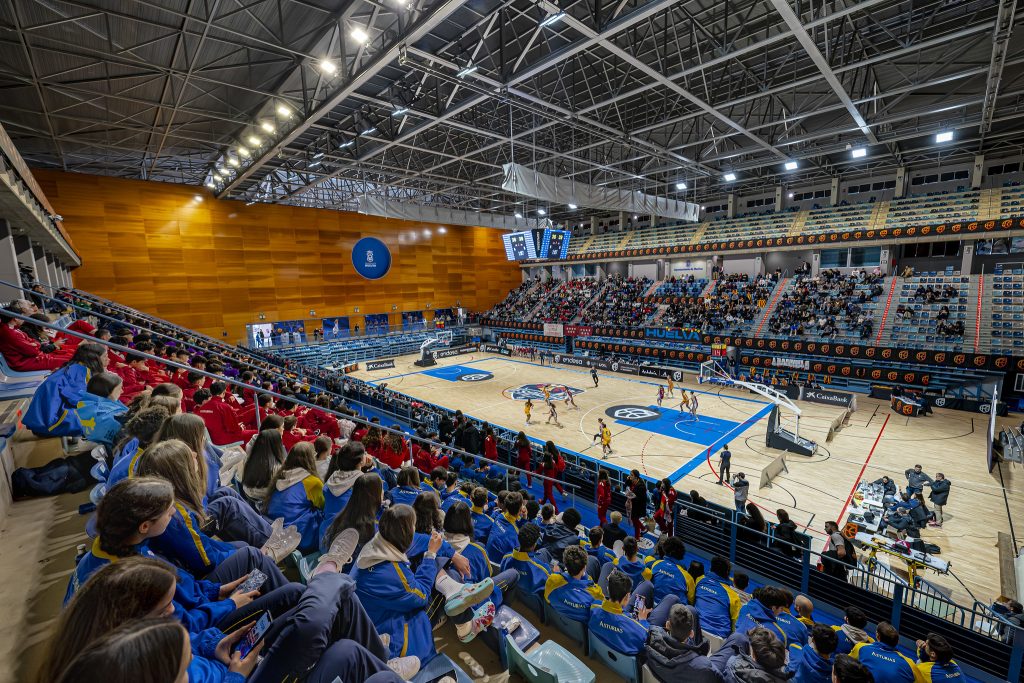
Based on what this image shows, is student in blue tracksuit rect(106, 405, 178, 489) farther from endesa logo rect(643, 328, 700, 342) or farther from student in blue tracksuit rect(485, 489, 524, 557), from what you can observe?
endesa logo rect(643, 328, 700, 342)

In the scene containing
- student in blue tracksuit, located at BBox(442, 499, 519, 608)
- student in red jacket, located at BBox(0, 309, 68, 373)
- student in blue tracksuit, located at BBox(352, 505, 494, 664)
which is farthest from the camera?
student in red jacket, located at BBox(0, 309, 68, 373)

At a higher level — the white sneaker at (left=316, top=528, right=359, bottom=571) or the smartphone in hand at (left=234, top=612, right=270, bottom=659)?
the smartphone in hand at (left=234, top=612, right=270, bottom=659)

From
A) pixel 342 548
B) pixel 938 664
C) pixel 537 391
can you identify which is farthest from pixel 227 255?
pixel 938 664

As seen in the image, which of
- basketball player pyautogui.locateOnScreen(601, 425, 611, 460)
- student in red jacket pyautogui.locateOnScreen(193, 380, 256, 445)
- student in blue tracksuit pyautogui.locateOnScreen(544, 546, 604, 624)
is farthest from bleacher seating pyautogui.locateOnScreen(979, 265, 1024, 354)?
student in red jacket pyautogui.locateOnScreen(193, 380, 256, 445)

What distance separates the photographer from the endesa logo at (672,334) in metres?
29.5

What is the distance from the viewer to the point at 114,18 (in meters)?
11.6

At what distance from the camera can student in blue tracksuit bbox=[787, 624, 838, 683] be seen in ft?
12.9

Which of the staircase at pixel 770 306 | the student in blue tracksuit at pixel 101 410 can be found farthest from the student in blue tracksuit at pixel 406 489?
the staircase at pixel 770 306

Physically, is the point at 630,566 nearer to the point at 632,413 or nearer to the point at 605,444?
the point at 605,444

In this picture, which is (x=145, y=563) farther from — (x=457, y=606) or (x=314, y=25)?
(x=314, y=25)

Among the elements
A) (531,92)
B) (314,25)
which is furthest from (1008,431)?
(314,25)

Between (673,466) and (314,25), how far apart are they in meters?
17.8

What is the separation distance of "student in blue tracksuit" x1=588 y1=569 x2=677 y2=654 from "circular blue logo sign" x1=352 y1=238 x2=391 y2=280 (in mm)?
37788

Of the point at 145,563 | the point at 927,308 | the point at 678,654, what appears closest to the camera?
the point at 145,563
